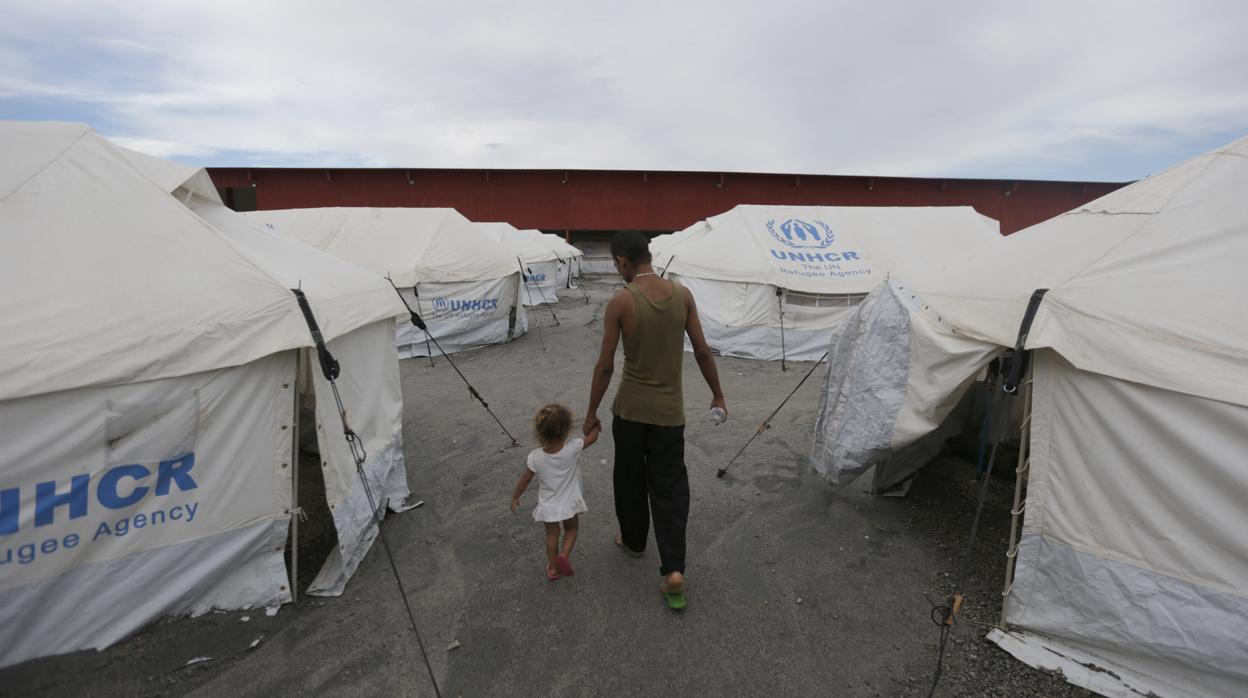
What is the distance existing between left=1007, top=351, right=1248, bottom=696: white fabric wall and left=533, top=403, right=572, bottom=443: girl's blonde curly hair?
2628 millimetres

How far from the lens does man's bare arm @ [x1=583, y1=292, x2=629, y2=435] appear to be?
9.98 feet

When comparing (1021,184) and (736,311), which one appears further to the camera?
(1021,184)

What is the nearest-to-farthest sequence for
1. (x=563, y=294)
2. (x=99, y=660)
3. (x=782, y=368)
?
(x=99, y=660) < (x=782, y=368) < (x=563, y=294)

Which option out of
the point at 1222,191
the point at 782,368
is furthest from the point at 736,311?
the point at 1222,191

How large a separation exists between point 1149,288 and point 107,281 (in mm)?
5438

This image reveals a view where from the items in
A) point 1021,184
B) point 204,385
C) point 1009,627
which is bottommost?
→ point 1009,627

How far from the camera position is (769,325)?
35.1 ft

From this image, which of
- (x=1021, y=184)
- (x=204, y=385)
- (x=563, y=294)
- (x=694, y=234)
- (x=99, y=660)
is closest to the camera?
(x=99, y=660)

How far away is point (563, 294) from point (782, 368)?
12879mm

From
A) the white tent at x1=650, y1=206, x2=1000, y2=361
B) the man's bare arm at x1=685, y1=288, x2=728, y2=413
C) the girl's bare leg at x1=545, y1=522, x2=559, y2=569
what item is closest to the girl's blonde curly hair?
the girl's bare leg at x1=545, y1=522, x2=559, y2=569

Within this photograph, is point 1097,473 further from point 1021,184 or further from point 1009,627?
point 1021,184

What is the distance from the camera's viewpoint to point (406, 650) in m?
3.09

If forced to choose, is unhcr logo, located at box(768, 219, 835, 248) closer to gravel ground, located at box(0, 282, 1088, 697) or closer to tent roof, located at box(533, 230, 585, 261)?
gravel ground, located at box(0, 282, 1088, 697)

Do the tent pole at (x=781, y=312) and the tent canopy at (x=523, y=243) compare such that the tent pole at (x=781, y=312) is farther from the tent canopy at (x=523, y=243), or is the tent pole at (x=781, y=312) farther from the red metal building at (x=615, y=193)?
the red metal building at (x=615, y=193)
